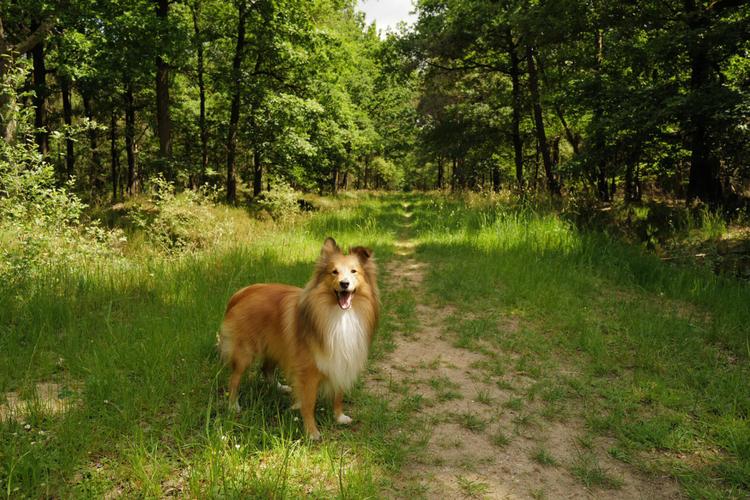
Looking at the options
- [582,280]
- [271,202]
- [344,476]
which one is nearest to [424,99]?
[271,202]

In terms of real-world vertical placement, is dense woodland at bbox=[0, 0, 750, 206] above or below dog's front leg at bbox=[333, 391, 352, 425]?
above

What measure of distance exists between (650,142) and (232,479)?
10.9m

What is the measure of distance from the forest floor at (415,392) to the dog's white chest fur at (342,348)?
0.46 m

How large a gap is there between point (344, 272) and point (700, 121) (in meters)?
7.97

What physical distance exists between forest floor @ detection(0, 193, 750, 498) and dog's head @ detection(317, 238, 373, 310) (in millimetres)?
1057

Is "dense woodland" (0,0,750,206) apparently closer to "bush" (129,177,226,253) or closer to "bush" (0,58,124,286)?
"bush" (0,58,124,286)

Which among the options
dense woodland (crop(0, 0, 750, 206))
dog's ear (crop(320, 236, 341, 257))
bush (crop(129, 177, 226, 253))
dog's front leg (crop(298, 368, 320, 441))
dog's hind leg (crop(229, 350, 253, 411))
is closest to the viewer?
dog's front leg (crop(298, 368, 320, 441))

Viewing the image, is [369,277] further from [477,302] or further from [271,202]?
[271,202]

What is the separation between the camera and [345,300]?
3.21 meters

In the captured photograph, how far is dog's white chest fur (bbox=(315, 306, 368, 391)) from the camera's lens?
3189 millimetres

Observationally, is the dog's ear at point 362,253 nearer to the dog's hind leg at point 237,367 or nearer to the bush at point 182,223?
the dog's hind leg at point 237,367

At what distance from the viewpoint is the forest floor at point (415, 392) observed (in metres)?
2.65

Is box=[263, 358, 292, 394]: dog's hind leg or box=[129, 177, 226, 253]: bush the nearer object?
box=[263, 358, 292, 394]: dog's hind leg

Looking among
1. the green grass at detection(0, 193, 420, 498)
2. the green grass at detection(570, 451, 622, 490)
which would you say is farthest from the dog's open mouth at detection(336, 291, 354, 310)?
the green grass at detection(570, 451, 622, 490)
